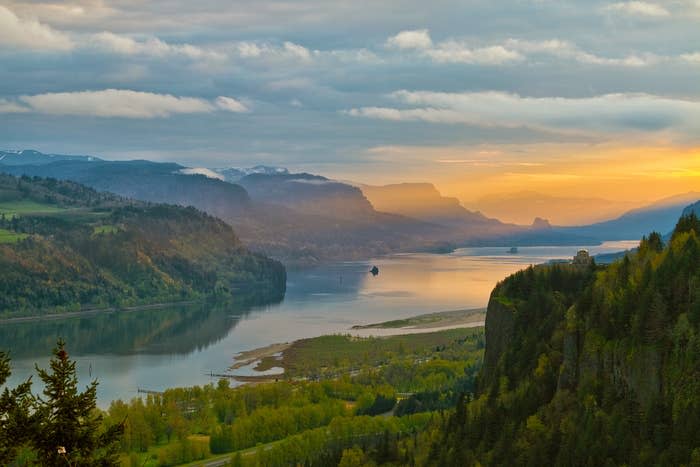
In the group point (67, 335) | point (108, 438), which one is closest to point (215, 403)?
point (108, 438)

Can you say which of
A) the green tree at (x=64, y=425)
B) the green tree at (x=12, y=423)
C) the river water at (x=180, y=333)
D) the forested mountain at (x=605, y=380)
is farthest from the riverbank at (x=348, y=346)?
the green tree at (x=12, y=423)

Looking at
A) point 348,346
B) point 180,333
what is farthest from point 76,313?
point 348,346

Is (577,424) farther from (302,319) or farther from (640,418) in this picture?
(302,319)

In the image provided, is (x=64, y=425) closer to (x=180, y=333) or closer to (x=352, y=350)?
(x=352, y=350)

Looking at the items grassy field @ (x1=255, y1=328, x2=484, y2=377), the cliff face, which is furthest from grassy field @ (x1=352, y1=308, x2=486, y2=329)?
the cliff face

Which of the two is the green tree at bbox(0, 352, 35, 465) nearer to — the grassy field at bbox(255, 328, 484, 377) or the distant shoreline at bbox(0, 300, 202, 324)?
the grassy field at bbox(255, 328, 484, 377)

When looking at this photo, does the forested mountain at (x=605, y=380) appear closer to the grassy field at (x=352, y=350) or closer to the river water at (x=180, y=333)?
the river water at (x=180, y=333)
